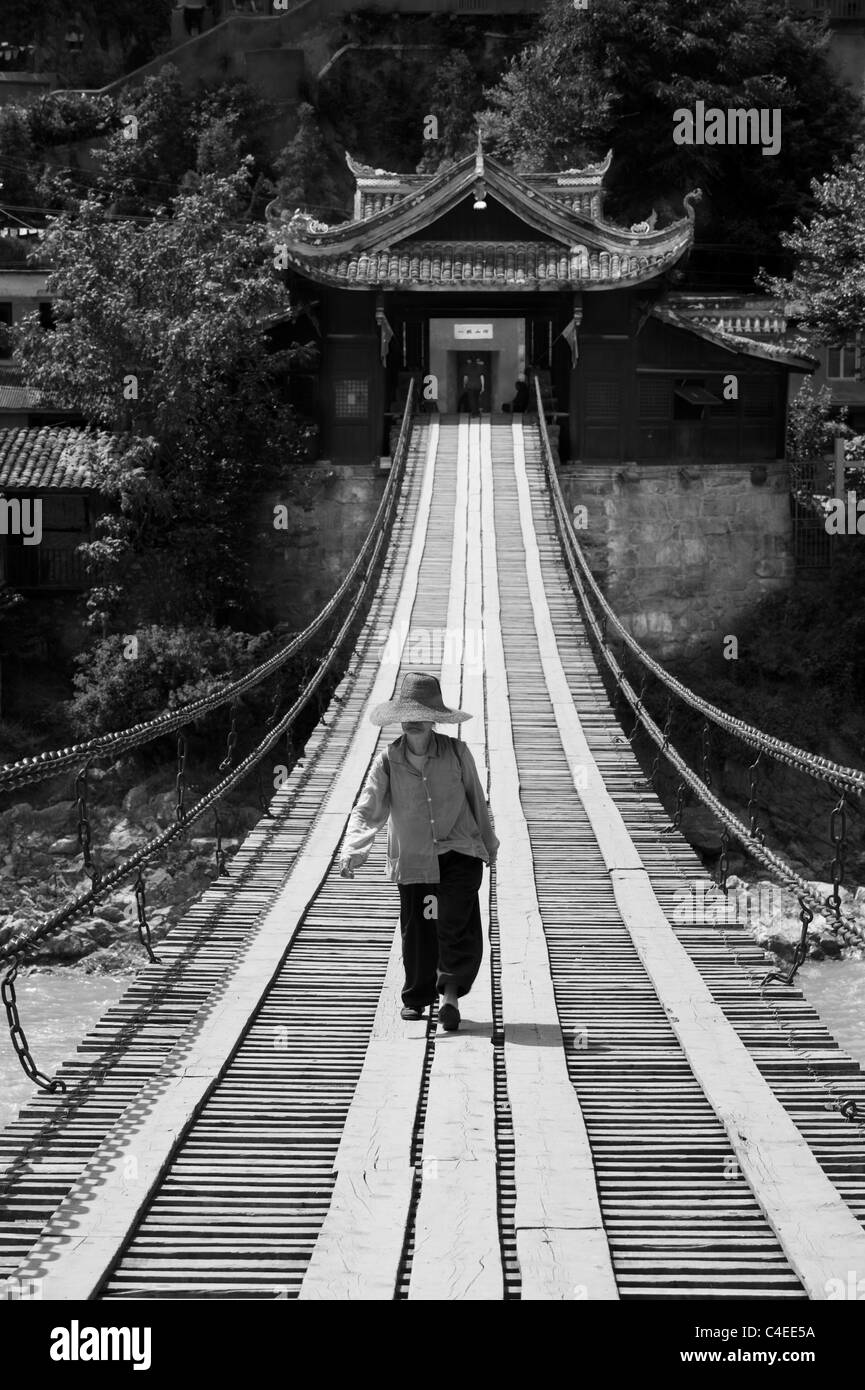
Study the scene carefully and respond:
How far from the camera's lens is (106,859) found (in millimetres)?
20812

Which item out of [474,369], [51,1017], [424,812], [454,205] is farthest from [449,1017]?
[474,369]

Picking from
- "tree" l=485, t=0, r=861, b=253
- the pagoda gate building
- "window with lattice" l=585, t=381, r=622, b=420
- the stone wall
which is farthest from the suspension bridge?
"tree" l=485, t=0, r=861, b=253

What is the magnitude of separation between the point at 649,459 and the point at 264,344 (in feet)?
17.6

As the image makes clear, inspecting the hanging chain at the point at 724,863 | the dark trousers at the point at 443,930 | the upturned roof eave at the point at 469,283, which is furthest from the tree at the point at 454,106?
the dark trousers at the point at 443,930

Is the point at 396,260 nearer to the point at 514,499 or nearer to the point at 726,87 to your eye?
the point at 514,499

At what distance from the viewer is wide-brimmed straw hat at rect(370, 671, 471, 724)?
22.6ft

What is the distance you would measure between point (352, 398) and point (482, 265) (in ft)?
8.21

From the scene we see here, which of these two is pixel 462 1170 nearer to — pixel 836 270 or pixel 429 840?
pixel 429 840

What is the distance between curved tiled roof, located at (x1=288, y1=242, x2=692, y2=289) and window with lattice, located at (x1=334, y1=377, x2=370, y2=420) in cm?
158

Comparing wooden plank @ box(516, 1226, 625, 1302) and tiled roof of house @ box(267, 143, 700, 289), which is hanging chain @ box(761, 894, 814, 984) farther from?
tiled roof of house @ box(267, 143, 700, 289)

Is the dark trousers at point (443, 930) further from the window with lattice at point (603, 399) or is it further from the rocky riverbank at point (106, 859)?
the window with lattice at point (603, 399)

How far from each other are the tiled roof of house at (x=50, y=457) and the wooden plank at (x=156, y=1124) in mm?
12859

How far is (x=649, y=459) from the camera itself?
2388 centimetres

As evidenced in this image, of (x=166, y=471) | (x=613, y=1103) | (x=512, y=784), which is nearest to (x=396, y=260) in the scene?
(x=166, y=471)
